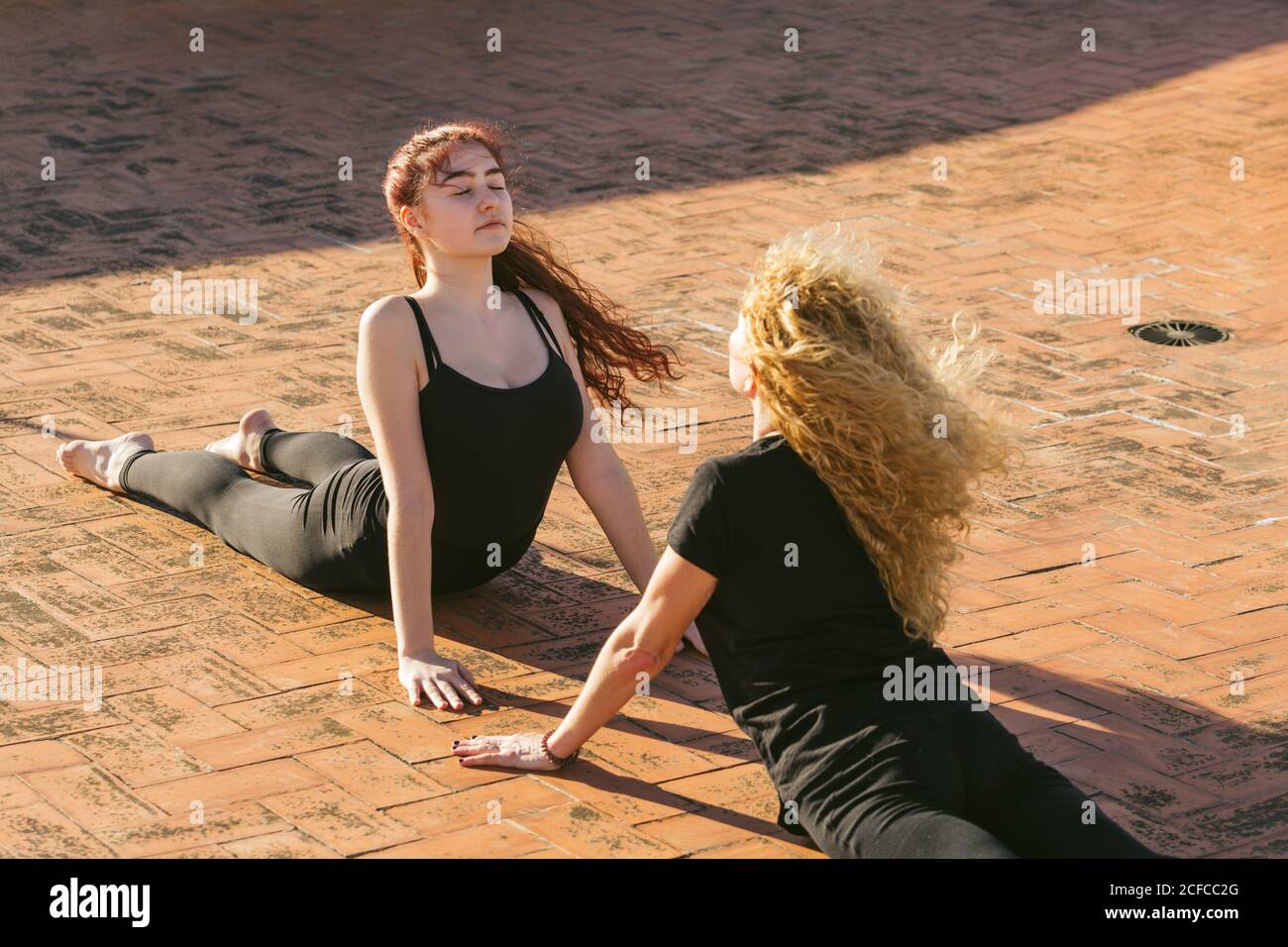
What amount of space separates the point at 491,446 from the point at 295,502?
76 centimetres

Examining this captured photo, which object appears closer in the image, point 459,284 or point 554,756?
point 554,756

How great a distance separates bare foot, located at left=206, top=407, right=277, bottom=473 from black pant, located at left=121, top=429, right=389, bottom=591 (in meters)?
0.03

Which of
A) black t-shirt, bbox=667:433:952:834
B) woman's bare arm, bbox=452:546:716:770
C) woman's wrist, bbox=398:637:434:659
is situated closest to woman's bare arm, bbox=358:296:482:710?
woman's wrist, bbox=398:637:434:659

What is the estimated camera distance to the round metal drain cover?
6711 millimetres

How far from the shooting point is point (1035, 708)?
4.11 metres

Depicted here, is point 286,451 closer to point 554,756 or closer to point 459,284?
point 459,284

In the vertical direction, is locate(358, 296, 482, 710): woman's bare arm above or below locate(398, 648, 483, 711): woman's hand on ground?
above

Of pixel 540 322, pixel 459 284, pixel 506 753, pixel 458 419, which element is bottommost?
pixel 506 753

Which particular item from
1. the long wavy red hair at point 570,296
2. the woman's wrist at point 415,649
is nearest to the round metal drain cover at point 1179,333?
the long wavy red hair at point 570,296

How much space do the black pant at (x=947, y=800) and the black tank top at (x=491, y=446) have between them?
1406 mm

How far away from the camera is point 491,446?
4320mm

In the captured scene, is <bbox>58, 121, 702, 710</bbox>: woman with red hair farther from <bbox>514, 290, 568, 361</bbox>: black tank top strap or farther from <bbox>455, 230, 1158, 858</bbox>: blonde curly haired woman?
<bbox>455, 230, 1158, 858</bbox>: blonde curly haired woman

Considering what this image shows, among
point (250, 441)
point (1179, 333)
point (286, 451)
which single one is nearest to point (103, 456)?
point (250, 441)

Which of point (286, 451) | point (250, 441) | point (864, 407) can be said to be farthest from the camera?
point (250, 441)
